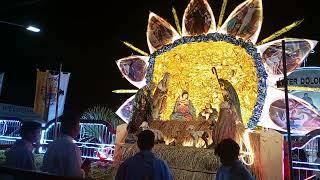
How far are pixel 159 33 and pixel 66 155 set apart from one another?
26.8 ft

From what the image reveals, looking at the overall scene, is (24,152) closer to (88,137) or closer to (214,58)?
(214,58)

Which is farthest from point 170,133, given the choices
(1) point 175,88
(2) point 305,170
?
(2) point 305,170

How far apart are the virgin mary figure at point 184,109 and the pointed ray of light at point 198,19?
1.96m

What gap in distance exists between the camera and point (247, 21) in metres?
10.5

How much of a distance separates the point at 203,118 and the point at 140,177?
6498mm

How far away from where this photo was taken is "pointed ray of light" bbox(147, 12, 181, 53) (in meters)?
12.0

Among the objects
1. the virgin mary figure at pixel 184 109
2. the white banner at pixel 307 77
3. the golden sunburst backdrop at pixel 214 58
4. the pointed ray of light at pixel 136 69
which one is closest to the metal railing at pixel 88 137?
the golden sunburst backdrop at pixel 214 58

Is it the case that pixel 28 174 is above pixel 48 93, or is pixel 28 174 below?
below

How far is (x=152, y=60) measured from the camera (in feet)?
40.0

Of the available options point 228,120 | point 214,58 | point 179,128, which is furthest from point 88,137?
point 228,120

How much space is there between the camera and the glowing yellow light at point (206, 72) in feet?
34.6

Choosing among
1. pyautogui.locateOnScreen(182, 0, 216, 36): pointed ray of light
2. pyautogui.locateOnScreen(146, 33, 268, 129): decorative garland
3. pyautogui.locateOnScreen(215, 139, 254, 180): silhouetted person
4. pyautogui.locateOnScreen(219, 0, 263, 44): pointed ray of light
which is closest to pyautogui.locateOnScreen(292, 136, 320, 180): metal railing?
pyautogui.locateOnScreen(146, 33, 268, 129): decorative garland

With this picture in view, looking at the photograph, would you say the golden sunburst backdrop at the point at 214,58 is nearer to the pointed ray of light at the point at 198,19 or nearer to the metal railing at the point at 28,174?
the pointed ray of light at the point at 198,19

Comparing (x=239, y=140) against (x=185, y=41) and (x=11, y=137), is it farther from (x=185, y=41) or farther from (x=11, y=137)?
(x=11, y=137)
